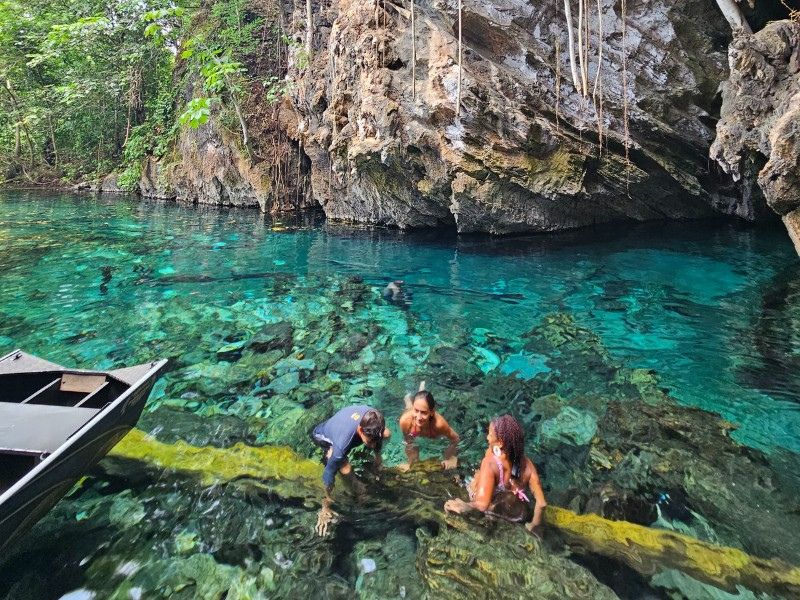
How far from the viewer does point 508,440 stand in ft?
11.3

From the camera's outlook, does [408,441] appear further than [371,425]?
Yes

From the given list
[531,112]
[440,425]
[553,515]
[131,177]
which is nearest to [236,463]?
[440,425]

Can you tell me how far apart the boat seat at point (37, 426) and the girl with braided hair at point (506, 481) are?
2942mm

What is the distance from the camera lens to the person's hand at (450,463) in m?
4.17

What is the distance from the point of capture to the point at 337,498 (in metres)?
3.78

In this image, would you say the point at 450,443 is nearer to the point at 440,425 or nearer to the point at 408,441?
the point at 440,425

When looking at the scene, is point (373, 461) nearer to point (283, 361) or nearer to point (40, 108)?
point (283, 361)

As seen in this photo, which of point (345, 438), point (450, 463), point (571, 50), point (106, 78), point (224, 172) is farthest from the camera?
Result: point (106, 78)

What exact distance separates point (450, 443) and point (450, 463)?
0.71ft

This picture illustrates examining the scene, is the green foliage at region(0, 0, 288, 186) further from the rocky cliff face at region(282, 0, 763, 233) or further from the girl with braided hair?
the girl with braided hair

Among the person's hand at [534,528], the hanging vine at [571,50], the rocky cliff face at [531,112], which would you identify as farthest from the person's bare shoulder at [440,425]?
the rocky cliff face at [531,112]

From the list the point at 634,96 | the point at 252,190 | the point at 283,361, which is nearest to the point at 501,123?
the point at 634,96

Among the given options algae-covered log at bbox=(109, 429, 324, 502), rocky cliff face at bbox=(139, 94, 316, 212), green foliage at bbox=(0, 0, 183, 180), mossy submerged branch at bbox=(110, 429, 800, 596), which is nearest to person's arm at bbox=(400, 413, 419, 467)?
mossy submerged branch at bbox=(110, 429, 800, 596)

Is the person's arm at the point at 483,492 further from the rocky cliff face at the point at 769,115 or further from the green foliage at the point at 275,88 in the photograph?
the green foliage at the point at 275,88
